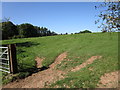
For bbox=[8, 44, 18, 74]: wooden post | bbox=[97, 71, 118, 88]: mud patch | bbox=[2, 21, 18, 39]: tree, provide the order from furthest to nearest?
bbox=[2, 21, 18, 39]: tree < bbox=[8, 44, 18, 74]: wooden post < bbox=[97, 71, 118, 88]: mud patch

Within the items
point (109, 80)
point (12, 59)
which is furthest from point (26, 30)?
point (109, 80)

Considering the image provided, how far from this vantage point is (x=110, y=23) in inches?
120

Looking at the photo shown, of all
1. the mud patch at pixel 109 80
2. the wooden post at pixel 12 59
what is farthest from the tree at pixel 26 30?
the mud patch at pixel 109 80

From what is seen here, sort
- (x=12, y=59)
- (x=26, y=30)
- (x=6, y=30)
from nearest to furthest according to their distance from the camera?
(x=12, y=59) < (x=6, y=30) < (x=26, y=30)

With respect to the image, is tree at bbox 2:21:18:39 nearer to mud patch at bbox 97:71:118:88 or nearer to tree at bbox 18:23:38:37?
tree at bbox 18:23:38:37

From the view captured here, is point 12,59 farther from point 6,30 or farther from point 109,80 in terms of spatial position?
point 6,30

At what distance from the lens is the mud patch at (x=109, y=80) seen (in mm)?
4602

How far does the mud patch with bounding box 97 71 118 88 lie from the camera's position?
4.60 meters

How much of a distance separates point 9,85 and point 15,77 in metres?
0.71

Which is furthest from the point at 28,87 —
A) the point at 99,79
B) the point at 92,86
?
the point at 99,79

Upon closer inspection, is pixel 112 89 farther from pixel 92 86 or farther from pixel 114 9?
pixel 114 9

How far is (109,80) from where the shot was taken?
16.5 feet

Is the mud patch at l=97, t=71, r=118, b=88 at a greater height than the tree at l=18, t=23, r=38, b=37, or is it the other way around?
the tree at l=18, t=23, r=38, b=37

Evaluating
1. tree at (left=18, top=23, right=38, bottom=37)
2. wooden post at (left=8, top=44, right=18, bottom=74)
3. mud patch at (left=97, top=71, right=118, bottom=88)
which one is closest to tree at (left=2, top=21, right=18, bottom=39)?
tree at (left=18, top=23, right=38, bottom=37)
